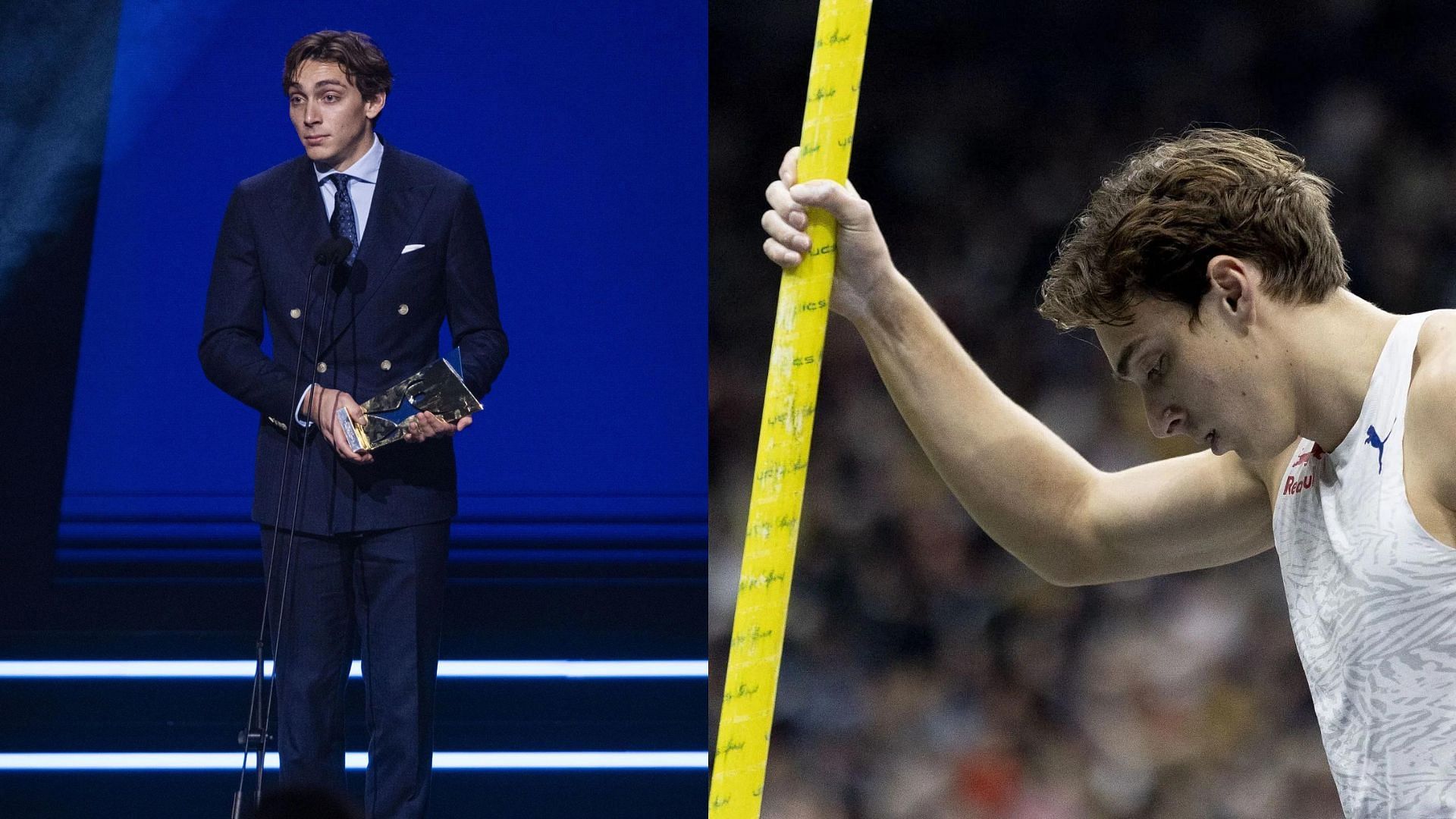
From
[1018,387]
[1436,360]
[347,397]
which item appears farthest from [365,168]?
[1436,360]

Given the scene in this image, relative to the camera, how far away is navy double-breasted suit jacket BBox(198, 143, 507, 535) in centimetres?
308

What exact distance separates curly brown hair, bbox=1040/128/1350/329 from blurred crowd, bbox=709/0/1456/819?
209 cm

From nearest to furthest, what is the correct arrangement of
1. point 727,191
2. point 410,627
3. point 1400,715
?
point 1400,715, point 410,627, point 727,191

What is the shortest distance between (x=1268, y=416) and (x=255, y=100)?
2.67m

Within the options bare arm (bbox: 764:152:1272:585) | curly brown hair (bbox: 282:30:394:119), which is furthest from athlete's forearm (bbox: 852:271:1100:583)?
curly brown hair (bbox: 282:30:394:119)

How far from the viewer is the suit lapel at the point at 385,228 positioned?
309 cm

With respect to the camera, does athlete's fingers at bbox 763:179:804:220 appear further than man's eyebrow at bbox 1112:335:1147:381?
No

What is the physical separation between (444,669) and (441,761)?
22 cm

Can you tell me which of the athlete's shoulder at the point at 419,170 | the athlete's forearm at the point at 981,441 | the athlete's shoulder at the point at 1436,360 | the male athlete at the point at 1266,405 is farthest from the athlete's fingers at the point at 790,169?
the athlete's shoulder at the point at 419,170

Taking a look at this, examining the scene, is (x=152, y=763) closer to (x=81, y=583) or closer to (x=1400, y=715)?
(x=81, y=583)

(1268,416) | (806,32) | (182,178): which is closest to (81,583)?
(182,178)

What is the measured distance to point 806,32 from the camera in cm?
355

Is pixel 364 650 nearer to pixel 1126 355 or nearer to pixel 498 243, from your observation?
pixel 498 243

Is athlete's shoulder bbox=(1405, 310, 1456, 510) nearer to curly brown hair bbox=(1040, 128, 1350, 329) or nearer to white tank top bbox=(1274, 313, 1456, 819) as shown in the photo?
white tank top bbox=(1274, 313, 1456, 819)
